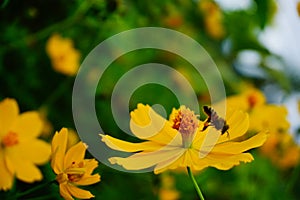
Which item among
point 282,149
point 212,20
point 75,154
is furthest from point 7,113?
point 212,20

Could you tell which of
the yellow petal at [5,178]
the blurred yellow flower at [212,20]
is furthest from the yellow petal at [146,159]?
the blurred yellow flower at [212,20]

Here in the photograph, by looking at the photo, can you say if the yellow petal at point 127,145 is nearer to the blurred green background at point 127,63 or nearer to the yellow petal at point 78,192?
the yellow petal at point 78,192

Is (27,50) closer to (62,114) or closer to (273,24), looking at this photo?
(62,114)

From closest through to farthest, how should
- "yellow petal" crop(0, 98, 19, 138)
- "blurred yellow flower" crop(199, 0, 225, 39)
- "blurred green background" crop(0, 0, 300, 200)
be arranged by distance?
"yellow petal" crop(0, 98, 19, 138), "blurred green background" crop(0, 0, 300, 200), "blurred yellow flower" crop(199, 0, 225, 39)

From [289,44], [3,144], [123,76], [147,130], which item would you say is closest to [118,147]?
[147,130]

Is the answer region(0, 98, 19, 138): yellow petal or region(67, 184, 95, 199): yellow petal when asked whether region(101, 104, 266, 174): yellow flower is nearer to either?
region(67, 184, 95, 199): yellow petal

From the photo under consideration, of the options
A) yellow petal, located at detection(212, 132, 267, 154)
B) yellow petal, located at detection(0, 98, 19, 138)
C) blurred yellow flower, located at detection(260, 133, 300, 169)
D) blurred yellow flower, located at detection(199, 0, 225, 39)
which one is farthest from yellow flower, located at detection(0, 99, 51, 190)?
blurred yellow flower, located at detection(199, 0, 225, 39)

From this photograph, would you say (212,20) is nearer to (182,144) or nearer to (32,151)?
(32,151)
